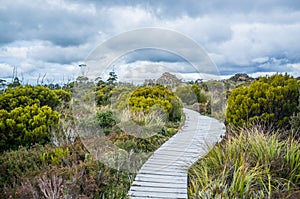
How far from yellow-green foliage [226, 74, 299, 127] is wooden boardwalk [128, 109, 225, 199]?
2.79 feet

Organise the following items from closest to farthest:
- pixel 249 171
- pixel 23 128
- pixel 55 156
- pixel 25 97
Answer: pixel 249 171, pixel 55 156, pixel 23 128, pixel 25 97

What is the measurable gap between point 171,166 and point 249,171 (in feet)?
5.45

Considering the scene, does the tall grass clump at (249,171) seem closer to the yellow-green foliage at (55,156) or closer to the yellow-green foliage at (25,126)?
the yellow-green foliage at (55,156)

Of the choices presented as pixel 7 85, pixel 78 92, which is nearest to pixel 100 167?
pixel 78 92

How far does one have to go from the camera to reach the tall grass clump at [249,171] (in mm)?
4660

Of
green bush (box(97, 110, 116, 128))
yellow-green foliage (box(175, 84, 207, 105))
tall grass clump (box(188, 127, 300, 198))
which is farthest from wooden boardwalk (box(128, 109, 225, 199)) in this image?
yellow-green foliage (box(175, 84, 207, 105))

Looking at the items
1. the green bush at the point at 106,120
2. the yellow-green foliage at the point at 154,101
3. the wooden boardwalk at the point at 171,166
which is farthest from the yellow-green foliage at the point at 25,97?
the wooden boardwalk at the point at 171,166

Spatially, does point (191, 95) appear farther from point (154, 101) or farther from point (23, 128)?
point (23, 128)

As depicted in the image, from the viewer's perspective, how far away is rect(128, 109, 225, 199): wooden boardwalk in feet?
16.6

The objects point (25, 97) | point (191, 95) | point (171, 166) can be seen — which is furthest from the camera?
point (191, 95)

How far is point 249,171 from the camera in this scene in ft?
16.2

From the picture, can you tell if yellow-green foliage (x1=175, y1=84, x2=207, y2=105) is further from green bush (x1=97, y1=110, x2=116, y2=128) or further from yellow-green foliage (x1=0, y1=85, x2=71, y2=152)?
yellow-green foliage (x1=0, y1=85, x2=71, y2=152)

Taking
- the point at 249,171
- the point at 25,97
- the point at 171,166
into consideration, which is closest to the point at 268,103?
the point at 171,166

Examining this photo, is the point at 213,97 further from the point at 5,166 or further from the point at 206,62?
the point at 5,166
